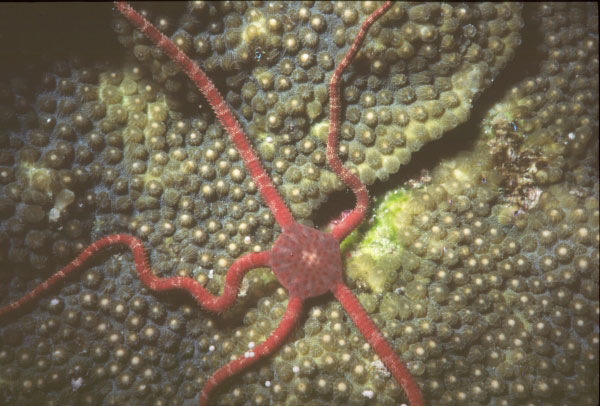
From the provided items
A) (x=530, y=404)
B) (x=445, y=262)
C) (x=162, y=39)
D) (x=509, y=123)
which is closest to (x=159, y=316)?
(x=162, y=39)

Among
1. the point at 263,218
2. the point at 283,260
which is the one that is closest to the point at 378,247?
the point at 283,260

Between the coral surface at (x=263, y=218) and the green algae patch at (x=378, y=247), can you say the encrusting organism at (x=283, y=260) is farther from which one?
the green algae patch at (x=378, y=247)

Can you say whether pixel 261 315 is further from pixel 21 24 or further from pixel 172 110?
pixel 21 24

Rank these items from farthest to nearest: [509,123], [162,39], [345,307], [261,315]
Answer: [509,123] → [261,315] → [345,307] → [162,39]

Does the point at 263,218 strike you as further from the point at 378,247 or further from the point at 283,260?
the point at 378,247

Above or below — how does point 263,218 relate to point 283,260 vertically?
above

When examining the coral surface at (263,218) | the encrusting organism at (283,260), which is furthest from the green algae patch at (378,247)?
the encrusting organism at (283,260)
